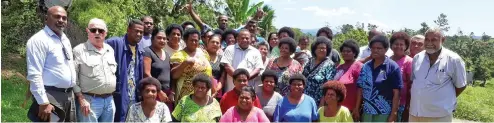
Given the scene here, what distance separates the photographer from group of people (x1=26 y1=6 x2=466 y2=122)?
4.59 metres

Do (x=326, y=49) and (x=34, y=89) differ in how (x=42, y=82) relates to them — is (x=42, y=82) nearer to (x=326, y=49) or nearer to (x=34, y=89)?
Answer: (x=34, y=89)

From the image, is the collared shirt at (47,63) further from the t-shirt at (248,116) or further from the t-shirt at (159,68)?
the t-shirt at (248,116)

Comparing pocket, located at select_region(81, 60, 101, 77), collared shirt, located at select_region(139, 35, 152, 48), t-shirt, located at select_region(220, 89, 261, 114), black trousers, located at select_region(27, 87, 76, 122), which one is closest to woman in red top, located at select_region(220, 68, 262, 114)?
t-shirt, located at select_region(220, 89, 261, 114)

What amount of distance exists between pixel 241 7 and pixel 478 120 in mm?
12086

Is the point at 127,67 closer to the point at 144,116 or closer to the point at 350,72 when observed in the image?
the point at 144,116

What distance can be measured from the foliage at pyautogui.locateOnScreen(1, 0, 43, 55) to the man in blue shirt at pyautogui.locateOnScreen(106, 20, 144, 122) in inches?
353

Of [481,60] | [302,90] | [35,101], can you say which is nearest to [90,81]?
[35,101]

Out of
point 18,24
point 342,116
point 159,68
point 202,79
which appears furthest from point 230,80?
point 18,24

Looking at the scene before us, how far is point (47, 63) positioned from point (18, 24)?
10.6 metres

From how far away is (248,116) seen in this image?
201 inches

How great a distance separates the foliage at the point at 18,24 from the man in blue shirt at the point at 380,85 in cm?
1017

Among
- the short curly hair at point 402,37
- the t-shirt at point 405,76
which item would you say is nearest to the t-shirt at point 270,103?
the t-shirt at point 405,76

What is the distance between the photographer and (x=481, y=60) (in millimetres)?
38812

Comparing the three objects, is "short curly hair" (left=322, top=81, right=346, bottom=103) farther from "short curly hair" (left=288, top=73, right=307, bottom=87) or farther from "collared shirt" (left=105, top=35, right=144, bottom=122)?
"collared shirt" (left=105, top=35, right=144, bottom=122)
